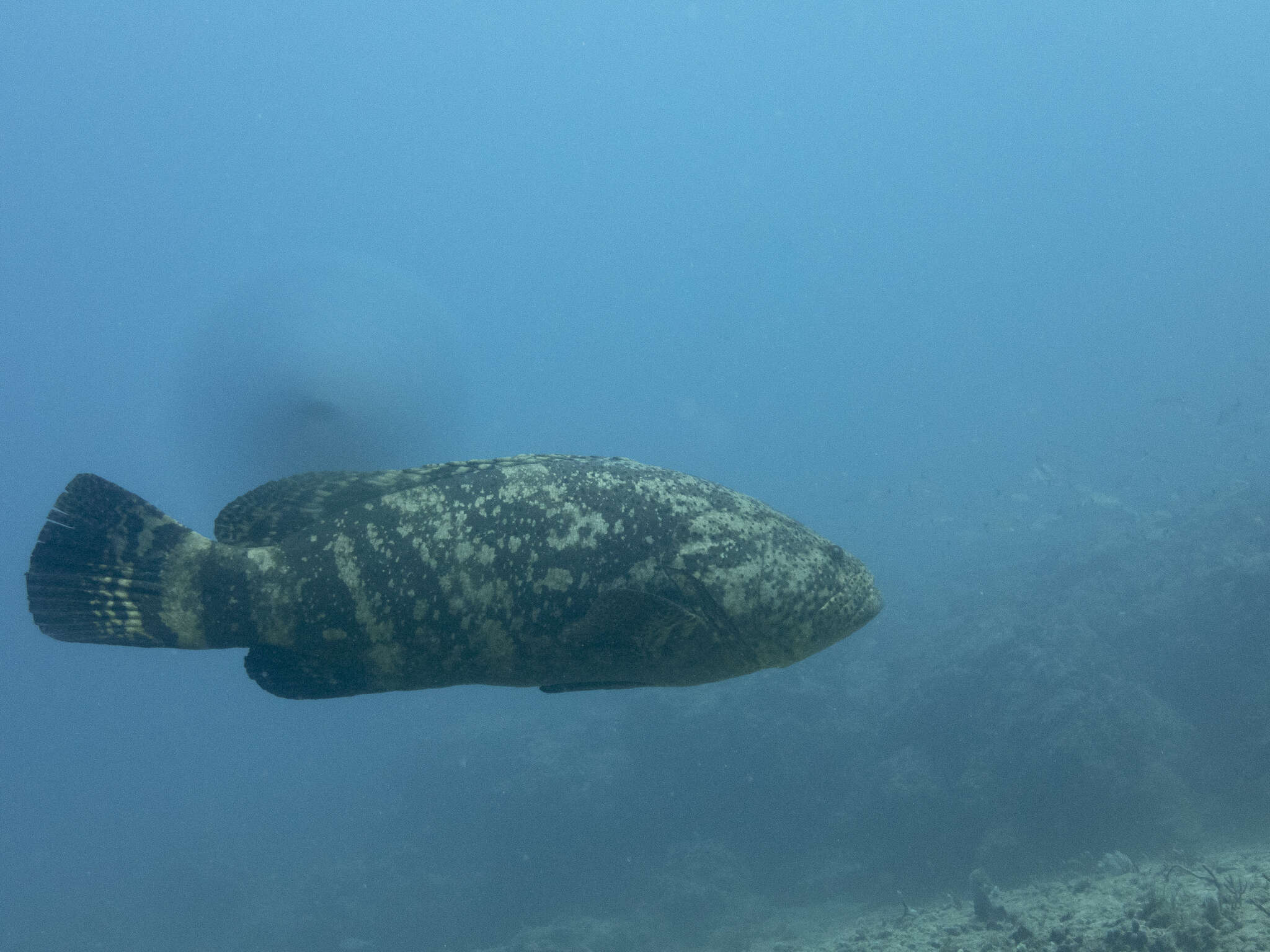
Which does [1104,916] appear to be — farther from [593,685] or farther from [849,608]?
[593,685]

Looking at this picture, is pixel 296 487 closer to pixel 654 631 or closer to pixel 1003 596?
pixel 654 631

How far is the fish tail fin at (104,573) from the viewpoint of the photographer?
2871mm

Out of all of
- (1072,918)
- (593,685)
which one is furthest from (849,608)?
(1072,918)

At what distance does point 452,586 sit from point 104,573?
1547mm

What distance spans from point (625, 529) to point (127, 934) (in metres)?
34.4

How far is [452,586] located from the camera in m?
2.90

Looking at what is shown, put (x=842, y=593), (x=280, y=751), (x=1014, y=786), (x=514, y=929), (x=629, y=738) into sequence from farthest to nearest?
(x=280, y=751), (x=629, y=738), (x=514, y=929), (x=1014, y=786), (x=842, y=593)

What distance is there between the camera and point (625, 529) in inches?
118

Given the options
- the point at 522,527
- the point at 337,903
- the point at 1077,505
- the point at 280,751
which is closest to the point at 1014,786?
the point at 522,527

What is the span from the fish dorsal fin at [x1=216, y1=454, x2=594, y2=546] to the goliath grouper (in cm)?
2

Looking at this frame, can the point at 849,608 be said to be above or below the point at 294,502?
below

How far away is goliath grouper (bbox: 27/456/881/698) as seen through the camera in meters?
2.89

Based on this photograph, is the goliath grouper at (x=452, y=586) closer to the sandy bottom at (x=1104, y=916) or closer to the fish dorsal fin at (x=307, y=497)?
the fish dorsal fin at (x=307, y=497)

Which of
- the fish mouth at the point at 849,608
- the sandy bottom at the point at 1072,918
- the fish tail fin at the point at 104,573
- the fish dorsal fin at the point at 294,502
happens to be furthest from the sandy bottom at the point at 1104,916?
the fish tail fin at the point at 104,573
